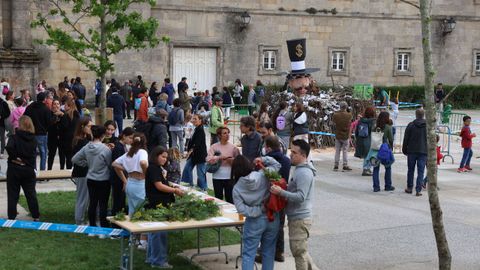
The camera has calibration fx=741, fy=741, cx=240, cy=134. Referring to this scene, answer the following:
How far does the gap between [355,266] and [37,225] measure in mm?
4118

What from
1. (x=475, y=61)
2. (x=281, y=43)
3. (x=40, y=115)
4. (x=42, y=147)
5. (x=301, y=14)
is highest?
(x=301, y=14)

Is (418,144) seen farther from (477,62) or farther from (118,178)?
(477,62)

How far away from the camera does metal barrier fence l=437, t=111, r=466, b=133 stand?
27.0 meters

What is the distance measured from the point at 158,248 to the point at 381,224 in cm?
452

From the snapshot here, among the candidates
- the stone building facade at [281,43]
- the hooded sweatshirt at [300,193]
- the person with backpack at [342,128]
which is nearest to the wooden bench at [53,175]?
the hooded sweatshirt at [300,193]

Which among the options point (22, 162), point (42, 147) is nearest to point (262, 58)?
point (42, 147)

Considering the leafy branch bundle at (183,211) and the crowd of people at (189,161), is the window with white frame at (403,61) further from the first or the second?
the leafy branch bundle at (183,211)

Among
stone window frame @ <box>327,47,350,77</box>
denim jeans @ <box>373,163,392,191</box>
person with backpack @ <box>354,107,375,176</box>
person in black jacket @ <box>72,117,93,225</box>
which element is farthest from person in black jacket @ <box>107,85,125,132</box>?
stone window frame @ <box>327,47,350,77</box>

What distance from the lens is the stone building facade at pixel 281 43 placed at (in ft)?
101

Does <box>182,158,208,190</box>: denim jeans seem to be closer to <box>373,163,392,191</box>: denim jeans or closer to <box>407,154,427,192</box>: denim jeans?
<box>373,163,392,191</box>: denim jeans

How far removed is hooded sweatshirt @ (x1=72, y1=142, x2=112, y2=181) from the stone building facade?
59.6ft

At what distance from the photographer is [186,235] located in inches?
432

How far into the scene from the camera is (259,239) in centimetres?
822

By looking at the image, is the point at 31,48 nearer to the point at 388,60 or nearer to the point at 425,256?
the point at 388,60
